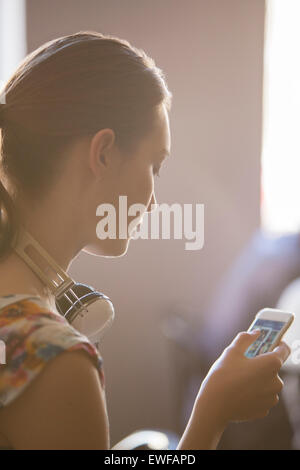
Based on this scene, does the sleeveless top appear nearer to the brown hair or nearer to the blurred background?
the brown hair

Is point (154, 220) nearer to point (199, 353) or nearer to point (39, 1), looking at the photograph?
point (199, 353)

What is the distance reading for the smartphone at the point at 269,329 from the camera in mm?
751

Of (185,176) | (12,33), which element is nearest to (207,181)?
(185,176)

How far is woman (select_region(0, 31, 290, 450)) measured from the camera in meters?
0.66

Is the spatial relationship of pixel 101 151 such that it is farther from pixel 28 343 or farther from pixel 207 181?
pixel 207 181

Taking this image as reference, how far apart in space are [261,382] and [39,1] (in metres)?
1.90

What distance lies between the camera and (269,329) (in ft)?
2.59

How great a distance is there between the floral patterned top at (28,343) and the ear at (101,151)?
0.20 meters

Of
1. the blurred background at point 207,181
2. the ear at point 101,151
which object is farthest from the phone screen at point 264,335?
the blurred background at point 207,181

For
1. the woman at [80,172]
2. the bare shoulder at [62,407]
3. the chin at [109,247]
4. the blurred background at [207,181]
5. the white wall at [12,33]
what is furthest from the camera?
the blurred background at [207,181]

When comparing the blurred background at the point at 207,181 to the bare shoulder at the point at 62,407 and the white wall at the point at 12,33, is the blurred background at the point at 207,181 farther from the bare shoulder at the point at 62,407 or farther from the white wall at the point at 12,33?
the bare shoulder at the point at 62,407

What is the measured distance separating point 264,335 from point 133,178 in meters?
0.30

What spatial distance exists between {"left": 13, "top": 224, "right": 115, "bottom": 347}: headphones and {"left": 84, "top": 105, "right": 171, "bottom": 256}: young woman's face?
0.27 ft

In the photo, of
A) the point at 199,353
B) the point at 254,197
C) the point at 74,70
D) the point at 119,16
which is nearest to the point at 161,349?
the point at 199,353
